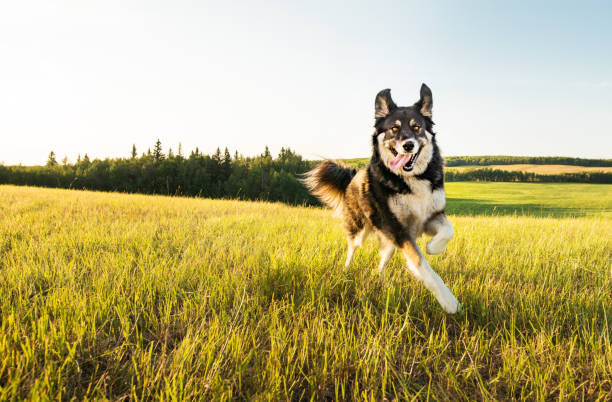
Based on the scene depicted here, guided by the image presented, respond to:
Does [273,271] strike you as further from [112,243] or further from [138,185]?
[138,185]

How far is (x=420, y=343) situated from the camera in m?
2.02

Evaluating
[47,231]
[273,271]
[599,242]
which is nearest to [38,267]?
[47,231]

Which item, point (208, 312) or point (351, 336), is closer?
point (351, 336)

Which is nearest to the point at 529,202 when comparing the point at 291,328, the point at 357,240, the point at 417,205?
the point at 357,240

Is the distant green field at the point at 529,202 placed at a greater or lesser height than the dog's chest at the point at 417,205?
lesser

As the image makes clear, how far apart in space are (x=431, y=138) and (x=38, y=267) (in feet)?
14.7

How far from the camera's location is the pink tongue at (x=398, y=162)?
2847 millimetres

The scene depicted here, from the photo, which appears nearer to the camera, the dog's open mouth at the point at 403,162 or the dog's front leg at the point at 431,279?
the dog's front leg at the point at 431,279

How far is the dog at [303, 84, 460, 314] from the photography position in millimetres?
2783

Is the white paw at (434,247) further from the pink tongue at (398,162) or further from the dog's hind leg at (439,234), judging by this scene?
the pink tongue at (398,162)

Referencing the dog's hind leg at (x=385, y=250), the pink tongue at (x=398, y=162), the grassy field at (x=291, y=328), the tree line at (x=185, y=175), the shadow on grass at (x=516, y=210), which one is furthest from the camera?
the tree line at (x=185, y=175)

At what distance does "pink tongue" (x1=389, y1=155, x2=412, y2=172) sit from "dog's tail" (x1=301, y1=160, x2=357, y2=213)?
1567 mm

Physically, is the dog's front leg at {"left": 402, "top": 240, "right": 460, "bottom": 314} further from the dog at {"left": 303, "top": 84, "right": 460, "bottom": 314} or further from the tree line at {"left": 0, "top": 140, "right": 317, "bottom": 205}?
the tree line at {"left": 0, "top": 140, "right": 317, "bottom": 205}

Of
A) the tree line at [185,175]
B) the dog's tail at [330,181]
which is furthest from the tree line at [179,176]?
the dog's tail at [330,181]
